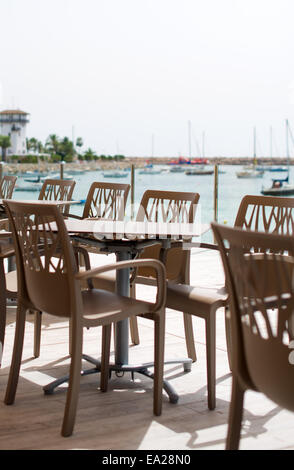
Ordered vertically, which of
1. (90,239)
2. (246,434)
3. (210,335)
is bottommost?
(246,434)

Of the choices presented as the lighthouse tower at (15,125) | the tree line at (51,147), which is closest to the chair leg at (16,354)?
the tree line at (51,147)

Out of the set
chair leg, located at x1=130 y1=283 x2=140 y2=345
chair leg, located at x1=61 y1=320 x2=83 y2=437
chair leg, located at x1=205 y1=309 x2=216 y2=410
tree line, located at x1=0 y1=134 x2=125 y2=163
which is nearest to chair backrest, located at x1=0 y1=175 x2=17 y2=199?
chair leg, located at x1=130 y1=283 x2=140 y2=345

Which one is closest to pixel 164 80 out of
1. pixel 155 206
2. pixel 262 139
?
pixel 262 139

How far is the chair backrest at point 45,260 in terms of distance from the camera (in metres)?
2.51

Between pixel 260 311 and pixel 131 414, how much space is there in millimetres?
1198

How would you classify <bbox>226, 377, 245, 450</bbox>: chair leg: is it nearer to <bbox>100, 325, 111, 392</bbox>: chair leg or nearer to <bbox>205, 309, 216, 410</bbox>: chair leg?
<bbox>205, 309, 216, 410</bbox>: chair leg

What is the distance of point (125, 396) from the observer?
299 cm

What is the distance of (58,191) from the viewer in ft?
16.5

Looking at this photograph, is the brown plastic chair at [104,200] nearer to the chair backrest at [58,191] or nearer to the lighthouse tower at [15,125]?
the chair backrest at [58,191]

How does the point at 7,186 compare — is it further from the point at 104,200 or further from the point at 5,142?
the point at 5,142

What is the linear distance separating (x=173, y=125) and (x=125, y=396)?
41804 millimetres

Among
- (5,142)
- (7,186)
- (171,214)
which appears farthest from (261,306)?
(5,142)

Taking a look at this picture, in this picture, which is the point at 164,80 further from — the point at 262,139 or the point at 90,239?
the point at 90,239

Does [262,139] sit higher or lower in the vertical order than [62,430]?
higher
